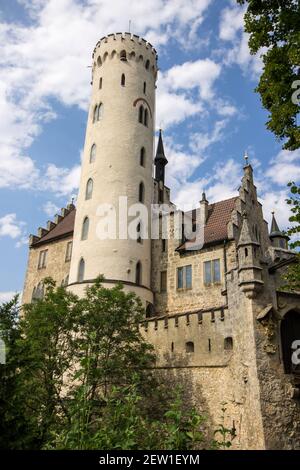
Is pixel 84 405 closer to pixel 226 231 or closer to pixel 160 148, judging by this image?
pixel 226 231

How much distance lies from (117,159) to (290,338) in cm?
1686

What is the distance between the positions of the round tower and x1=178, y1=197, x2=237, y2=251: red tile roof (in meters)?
4.00

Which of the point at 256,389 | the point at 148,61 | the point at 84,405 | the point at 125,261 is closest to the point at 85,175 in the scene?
the point at 125,261

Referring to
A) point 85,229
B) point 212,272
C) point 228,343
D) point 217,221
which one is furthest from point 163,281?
point 228,343

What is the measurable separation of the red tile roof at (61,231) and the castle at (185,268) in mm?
144

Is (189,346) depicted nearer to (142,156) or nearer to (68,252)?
(142,156)

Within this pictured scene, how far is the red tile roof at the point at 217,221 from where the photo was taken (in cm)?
2718

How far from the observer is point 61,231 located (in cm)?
3650

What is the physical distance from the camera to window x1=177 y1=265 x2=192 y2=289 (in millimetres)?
27688

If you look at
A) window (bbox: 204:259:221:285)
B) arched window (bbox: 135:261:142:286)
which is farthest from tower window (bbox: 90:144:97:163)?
window (bbox: 204:259:221:285)

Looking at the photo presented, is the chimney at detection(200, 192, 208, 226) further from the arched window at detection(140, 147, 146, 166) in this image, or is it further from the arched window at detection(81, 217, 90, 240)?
the arched window at detection(81, 217, 90, 240)

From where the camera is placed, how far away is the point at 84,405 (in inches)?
279

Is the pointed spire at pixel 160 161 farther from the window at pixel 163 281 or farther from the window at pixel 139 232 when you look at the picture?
the window at pixel 163 281

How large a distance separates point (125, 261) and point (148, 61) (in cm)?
1660
